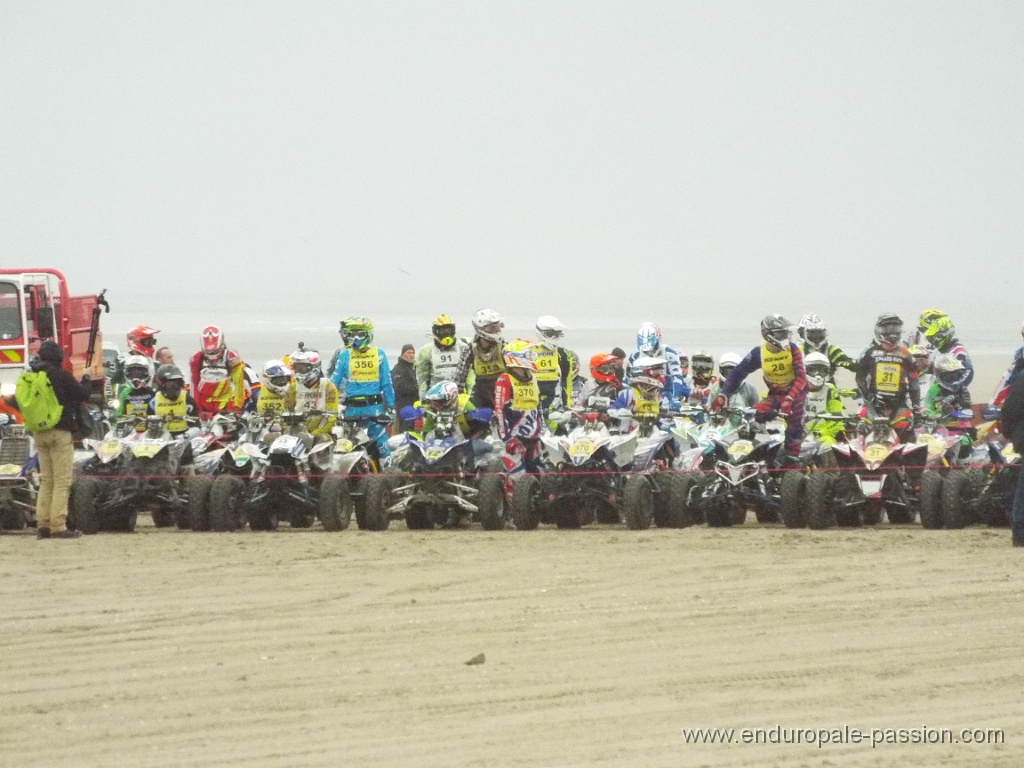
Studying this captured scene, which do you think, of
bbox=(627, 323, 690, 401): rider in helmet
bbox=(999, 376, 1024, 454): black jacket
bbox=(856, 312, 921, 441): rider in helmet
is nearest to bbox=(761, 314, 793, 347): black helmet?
bbox=(856, 312, 921, 441): rider in helmet

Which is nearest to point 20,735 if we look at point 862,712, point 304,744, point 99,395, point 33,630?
point 304,744

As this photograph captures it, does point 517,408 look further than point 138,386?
No

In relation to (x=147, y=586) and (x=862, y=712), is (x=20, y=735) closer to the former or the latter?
(x=862, y=712)

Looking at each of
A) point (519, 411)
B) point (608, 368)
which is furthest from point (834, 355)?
→ point (519, 411)

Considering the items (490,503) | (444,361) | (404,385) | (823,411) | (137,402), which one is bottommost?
(490,503)

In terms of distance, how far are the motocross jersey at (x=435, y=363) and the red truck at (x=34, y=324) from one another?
4.46 meters

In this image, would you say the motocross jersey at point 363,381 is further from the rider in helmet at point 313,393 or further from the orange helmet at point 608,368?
the orange helmet at point 608,368

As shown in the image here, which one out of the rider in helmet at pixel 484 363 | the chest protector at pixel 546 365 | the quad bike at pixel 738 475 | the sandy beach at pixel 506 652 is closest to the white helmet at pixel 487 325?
the rider in helmet at pixel 484 363

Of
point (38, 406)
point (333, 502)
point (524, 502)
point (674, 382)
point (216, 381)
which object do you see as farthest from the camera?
point (674, 382)

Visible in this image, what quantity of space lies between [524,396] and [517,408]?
14 centimetres

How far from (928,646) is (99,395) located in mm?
16045

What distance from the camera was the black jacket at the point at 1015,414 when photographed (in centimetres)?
1620

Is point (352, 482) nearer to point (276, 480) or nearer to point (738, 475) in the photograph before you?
point (276, 480)

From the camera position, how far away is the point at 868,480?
719 inches
